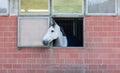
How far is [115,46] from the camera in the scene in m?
9.11

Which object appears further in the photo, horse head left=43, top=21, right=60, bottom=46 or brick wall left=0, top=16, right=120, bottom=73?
brick wall left=0, top=16, right=120, bottom=73

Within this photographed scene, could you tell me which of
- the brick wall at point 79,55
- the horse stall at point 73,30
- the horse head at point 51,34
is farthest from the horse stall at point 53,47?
the horse stall at point 73,30

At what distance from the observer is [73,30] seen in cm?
979

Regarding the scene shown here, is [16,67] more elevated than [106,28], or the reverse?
[106,28]

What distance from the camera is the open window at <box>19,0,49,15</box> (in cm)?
927

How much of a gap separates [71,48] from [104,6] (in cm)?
129

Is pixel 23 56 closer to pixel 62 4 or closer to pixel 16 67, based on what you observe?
pixel 16 67

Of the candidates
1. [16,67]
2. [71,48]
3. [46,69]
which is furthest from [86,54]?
[16,67]

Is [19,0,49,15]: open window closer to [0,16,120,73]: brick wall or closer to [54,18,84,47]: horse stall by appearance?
[54,18,84,47]: horse stall

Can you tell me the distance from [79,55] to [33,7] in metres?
1.62

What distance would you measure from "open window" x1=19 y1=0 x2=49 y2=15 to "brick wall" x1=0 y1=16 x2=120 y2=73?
25.8 inches

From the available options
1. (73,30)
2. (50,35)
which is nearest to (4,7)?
(50,35)

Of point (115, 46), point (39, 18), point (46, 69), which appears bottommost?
point (46, 69)

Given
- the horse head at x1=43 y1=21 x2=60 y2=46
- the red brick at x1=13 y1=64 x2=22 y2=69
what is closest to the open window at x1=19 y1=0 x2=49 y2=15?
the horse head at x1=43 y1=21 x2=60 y2=46
